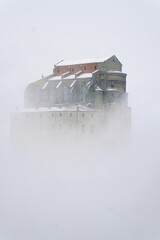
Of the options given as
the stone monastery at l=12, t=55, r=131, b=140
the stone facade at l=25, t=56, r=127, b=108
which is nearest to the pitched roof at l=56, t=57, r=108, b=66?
the stone monastery at l=12, t=55, r=131, b=140

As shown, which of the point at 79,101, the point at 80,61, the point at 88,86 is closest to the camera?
the point at 88,86

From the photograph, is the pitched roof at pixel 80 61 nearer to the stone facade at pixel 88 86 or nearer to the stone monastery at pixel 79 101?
the stone monastery at pixel 79 101

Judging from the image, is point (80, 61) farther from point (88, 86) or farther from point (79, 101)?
point (79, 101)

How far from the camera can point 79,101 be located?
117ft

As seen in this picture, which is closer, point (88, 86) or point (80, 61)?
point (88, 86)

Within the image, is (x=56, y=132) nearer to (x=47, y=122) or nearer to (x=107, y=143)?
(x=47, y=122)

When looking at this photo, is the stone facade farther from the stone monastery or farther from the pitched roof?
the pitched roof

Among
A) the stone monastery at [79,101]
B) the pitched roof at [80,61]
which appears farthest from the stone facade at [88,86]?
the pitched roof at [80,61]

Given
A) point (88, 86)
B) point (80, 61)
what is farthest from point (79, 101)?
point (80, 61)

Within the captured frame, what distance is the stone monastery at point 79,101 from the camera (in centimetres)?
3394

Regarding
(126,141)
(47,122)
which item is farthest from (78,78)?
(126,141)

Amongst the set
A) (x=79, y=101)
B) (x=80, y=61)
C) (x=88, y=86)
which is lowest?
(x=79, y=101)

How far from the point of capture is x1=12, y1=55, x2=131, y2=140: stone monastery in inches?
1336

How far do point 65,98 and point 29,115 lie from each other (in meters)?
4.50
